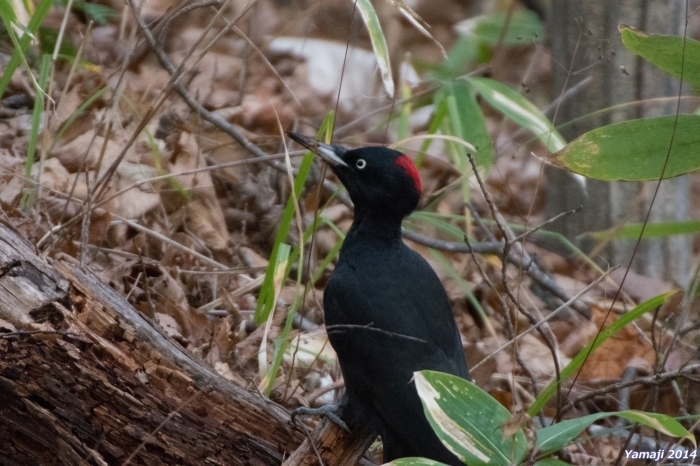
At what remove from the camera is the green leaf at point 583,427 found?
71.9 inches

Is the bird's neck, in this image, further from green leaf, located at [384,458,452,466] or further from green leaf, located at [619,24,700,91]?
green leaf, located at [384,458,452,466]

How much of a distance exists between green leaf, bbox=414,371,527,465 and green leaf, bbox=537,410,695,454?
0.28ft

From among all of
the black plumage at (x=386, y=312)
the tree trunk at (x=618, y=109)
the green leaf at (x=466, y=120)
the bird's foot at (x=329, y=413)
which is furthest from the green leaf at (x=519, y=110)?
the bird's foot at (x=329, y=413)

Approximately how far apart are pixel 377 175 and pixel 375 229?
0.58ft

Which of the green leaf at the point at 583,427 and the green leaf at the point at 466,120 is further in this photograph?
the green leaf at the point at 466,120

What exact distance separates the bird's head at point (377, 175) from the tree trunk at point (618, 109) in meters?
1.45

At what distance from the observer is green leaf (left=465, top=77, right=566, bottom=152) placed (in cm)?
332

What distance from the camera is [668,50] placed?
7.21 feet

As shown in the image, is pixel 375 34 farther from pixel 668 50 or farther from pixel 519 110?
pixel 519 110

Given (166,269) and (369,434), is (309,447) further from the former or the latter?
(166,269)

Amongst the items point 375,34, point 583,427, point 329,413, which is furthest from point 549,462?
point 375,34

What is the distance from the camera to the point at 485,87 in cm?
351

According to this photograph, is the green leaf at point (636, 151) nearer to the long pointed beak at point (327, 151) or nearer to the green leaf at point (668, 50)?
the green leaf at point (668, 50)

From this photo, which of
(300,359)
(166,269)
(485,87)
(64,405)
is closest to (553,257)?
(485,87)
